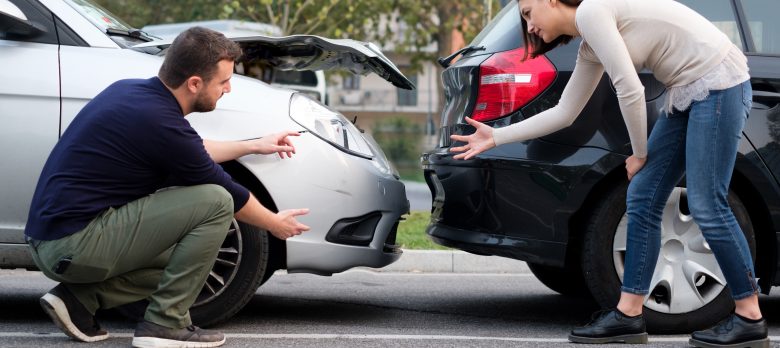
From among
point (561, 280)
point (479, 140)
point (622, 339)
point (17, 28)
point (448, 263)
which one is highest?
point (17, 28)

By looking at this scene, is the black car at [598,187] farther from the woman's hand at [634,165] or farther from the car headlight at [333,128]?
the car headlight at [333,128]

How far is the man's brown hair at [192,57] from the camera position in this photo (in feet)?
13.6

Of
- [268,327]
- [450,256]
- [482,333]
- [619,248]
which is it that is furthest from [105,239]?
[450,256]

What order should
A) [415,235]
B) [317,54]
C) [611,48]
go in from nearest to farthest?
[611,48] < [317,54] < [415,235]

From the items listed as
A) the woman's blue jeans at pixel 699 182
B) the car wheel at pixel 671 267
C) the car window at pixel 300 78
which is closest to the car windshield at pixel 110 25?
the car wheel at pixel 671 267

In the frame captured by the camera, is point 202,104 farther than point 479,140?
No

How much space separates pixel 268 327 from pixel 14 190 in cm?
117

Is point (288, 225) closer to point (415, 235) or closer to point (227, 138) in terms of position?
point (227, 138)

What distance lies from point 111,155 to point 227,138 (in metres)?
0.63

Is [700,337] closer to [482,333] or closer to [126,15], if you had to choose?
[482,333]

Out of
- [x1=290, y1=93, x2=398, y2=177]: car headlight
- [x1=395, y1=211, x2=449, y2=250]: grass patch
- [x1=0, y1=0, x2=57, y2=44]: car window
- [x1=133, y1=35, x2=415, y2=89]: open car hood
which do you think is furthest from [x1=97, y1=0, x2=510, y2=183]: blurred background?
[x1=0, y1=0, x2=57, y2=44]: car window

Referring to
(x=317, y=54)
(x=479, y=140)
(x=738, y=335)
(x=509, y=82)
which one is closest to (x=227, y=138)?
(x=317, y=54)

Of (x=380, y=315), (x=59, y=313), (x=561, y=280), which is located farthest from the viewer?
(x=561, y=280)

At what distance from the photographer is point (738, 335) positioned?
14.0 feet
